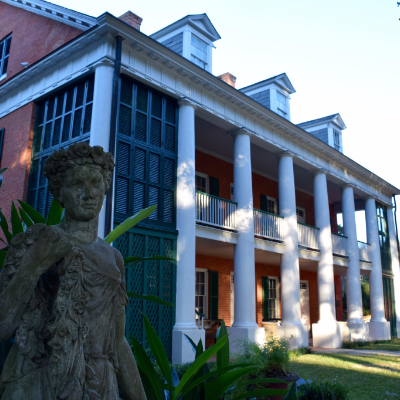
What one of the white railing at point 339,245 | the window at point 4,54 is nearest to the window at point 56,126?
the window at point 4,54

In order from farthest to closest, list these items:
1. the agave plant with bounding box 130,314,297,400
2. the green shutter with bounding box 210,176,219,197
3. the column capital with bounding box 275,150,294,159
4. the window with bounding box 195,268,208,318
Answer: the green shutter with bounding box 210,176,219,197
the window with bounding box 195,268,208,318
the column capital with bounding box 275,150,294,159
the agave plant with bounding box 130,314,297,400

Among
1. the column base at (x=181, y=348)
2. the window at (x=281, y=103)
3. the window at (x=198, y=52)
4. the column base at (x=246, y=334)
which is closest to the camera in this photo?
the column base at (x=181, y=348)

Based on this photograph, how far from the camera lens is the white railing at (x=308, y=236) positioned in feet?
49.9

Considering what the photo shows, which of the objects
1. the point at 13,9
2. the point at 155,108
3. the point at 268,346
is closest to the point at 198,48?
the point at 155,108

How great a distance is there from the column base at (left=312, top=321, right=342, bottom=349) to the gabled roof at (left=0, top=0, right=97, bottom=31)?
41.4ft

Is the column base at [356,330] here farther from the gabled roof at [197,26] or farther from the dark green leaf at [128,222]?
the dark green leaf at [128,222]

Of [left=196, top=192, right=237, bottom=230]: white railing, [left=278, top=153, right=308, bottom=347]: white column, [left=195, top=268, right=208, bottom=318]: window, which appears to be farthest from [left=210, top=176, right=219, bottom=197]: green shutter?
[left=196, top=192, right=237, bottom=230]: white railing

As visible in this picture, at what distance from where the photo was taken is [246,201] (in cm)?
1225

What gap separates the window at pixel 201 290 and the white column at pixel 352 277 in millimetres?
6342

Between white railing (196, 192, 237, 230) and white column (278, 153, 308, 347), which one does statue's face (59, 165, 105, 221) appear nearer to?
white railing (196, 192, 237, 230)

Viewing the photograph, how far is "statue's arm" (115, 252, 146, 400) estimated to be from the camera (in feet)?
6.44

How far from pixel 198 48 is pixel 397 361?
10.9m

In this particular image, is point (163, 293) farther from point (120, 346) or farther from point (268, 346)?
point (120, 346)

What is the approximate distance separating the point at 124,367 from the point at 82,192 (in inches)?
33.8
